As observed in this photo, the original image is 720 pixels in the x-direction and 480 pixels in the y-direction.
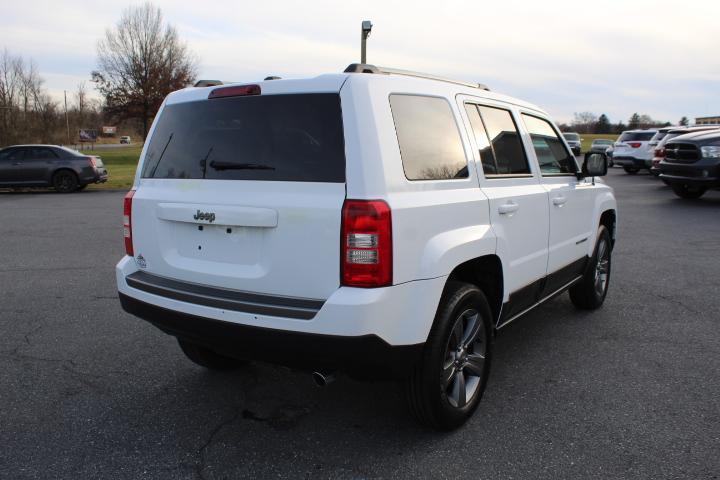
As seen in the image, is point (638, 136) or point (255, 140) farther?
point (638, 136)

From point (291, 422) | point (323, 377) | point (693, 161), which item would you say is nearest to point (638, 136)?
point (693, 161)

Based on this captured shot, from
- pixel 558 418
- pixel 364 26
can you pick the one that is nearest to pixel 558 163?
pixel 558 418

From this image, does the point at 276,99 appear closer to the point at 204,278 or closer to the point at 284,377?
the point at 204,278

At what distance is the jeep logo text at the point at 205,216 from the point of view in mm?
2949

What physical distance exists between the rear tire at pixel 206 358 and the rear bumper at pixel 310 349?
38.9 inches

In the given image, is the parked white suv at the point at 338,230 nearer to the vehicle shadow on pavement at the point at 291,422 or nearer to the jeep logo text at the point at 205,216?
the jeep logo text at the point at 205,216

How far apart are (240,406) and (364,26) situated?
44.1 feet

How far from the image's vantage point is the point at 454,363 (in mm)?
3182

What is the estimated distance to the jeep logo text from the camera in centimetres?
295

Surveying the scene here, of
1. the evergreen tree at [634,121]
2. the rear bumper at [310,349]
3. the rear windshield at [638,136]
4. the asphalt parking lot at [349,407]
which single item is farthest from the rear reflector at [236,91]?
the evergreen tree at [634,121]

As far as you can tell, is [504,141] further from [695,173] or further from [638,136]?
[638,136]

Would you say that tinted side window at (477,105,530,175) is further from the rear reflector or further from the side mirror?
the rear reflector

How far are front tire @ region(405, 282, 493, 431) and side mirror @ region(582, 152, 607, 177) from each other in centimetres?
206

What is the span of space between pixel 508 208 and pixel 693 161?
12.7m
